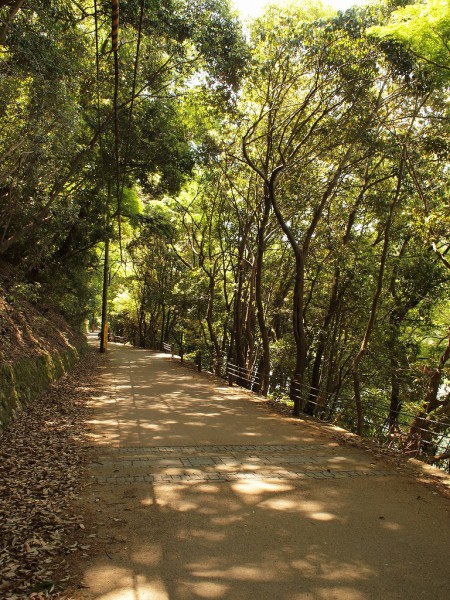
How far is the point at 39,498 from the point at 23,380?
5.37m

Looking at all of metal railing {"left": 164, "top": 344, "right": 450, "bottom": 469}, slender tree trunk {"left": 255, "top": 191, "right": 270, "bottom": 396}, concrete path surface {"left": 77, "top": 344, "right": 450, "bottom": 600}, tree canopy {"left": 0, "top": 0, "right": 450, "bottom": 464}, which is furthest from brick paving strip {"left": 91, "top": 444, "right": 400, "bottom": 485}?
slender tree trunk {"left": 255, "top": 191, "right": 270, "bottom": 396}

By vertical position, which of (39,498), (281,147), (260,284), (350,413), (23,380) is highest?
(281,147)

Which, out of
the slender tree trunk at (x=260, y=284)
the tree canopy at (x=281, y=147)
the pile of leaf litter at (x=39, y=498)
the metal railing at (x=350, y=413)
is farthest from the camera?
the slender tree trunk at (x=260, y=284)

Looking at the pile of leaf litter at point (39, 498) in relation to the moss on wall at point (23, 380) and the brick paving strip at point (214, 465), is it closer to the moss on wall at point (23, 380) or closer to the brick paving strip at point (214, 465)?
the moss on wall at point (23, 380)

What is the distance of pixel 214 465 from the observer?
708 cm

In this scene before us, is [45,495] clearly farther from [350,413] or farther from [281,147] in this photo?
[350,413]

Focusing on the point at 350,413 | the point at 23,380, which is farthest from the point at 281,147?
the point at 350,413

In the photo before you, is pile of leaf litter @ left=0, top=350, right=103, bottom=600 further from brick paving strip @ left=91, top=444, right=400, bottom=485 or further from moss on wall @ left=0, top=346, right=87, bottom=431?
brick paving strip @ left=91, top=444, right=400, bottom=485

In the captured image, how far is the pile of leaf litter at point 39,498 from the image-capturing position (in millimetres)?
3875

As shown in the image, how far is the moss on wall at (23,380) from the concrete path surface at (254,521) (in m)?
1.71

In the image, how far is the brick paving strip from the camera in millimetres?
6492

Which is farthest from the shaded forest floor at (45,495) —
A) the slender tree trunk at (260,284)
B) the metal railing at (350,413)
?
the slender tree trunk at (260,284)

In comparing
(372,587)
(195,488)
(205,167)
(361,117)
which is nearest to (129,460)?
(195,488)

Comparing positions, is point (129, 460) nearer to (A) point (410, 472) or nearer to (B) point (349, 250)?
(A) point (410, 472)
